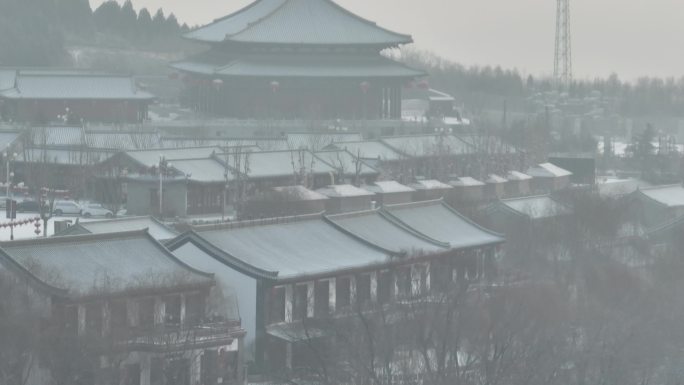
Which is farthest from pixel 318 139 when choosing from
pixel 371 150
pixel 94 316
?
pixel 94 316

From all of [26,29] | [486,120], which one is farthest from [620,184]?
[26,29]

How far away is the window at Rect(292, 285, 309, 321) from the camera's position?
2689 centimetres

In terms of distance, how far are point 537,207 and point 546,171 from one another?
10.9m

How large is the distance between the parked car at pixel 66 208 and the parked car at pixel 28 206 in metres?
0.30

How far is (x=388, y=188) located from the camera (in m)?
42.0

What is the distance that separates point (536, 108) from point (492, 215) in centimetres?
3261

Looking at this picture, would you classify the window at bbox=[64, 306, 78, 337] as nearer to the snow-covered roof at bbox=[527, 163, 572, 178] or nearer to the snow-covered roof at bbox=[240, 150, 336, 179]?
the snow-covered roof at bbox=[240, 150, 336, 179]

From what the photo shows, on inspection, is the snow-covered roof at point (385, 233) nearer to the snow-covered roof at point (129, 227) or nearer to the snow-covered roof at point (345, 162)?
the snow-covered roof at point (129, 227)

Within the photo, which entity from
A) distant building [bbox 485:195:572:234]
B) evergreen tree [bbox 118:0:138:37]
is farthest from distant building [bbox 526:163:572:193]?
evergreen tree [bbox 118:0:138:37]

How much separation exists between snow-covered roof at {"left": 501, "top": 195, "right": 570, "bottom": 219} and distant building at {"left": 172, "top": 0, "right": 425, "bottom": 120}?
2315 cm

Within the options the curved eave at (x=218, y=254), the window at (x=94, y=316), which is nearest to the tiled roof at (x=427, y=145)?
the curved eave at (x=218, y=254)

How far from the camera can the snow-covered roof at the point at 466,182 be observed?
43.6m

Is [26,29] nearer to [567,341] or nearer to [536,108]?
[536,108]

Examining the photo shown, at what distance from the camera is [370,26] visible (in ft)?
213
